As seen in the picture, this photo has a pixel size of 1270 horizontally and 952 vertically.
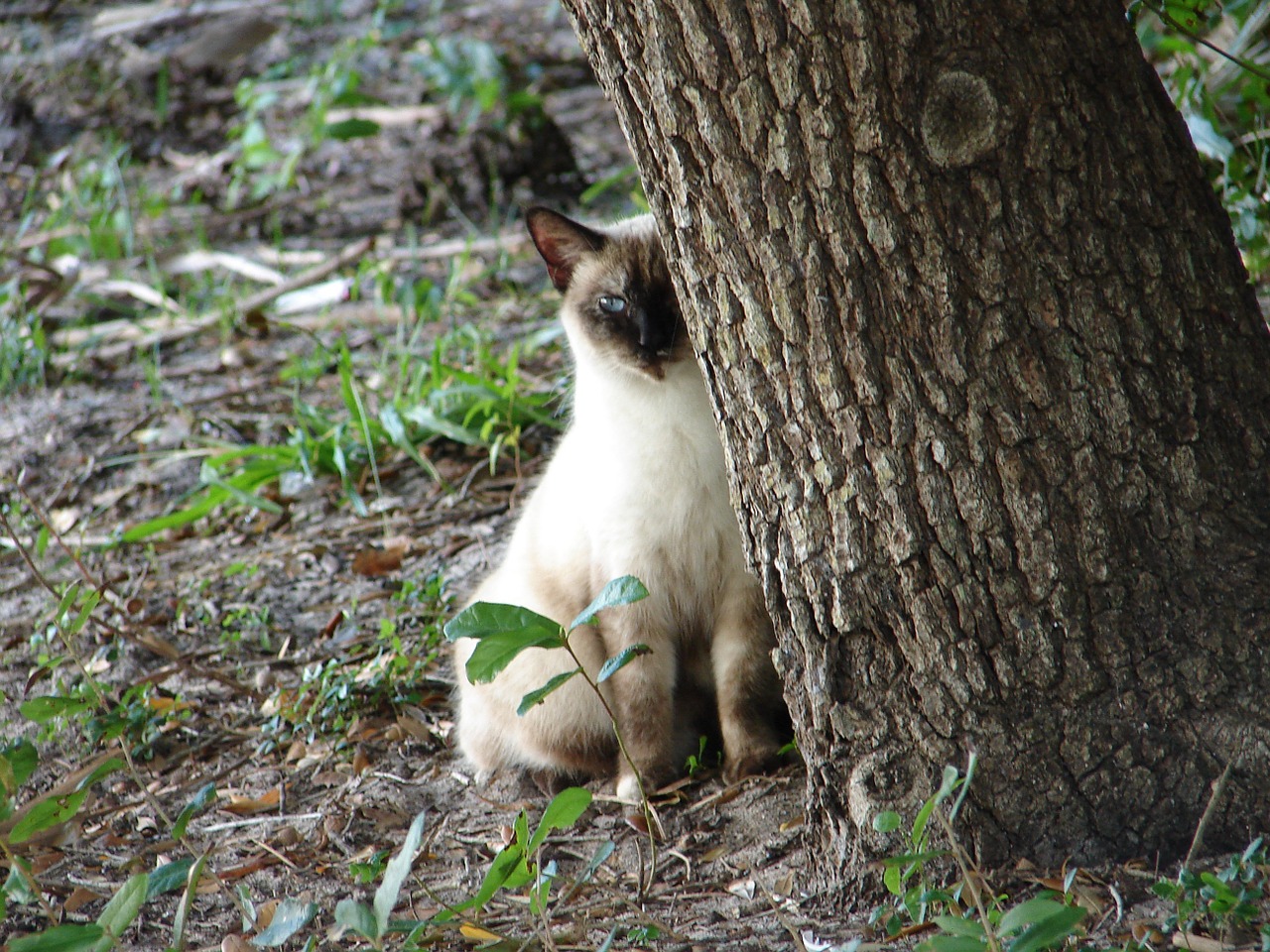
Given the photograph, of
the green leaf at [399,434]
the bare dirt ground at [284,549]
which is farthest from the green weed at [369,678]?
the green leaf at [399,434]

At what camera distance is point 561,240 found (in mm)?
3062

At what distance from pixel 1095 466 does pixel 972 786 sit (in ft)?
1.88

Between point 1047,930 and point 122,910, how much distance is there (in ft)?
4.28

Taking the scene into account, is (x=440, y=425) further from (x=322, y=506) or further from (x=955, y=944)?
(x=955, y=944)

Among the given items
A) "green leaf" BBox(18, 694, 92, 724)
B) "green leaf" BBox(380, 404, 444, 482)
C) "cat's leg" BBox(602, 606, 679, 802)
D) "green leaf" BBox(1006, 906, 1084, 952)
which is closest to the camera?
"green leaf" BBox(1006, 906, 1084, 952)

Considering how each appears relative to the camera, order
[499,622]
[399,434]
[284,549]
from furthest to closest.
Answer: [399,434]
[284,549]
[499,622]

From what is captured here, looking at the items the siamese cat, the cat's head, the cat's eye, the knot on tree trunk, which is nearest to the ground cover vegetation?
the siamese cat

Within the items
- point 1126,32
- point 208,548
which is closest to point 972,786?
point 1126,32

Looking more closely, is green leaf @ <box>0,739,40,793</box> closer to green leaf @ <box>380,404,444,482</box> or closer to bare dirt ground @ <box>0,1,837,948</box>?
bare dirt ground @ <box>0,1,837,948</box>

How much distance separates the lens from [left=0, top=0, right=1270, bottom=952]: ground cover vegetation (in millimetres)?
1956

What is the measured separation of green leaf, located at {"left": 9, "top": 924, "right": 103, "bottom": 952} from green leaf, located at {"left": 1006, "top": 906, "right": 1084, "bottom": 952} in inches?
50.1

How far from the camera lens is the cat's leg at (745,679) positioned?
2.74 metres

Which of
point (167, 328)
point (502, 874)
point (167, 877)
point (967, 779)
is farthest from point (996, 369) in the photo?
point (167, 328)

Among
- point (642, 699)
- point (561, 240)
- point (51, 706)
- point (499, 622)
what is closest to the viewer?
point (499, 622)
